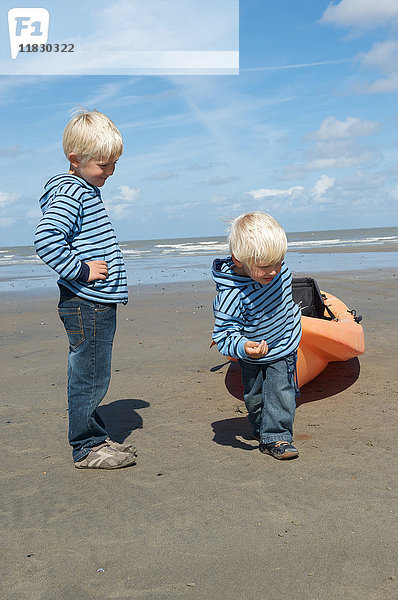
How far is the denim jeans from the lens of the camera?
3561mm

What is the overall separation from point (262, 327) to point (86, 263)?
1.11 meters

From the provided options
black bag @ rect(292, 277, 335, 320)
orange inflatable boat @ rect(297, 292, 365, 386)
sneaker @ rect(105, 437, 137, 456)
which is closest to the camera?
sneaker @ rect(105, 437, 137, 456)

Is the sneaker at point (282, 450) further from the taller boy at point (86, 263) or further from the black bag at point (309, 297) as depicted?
the black bag at point (309, 297)

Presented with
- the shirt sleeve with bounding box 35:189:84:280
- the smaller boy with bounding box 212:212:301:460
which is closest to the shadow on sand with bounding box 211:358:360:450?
the smaller boy with bounding box 212:212:301:460

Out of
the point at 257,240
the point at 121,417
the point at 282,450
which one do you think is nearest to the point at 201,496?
the point at 282,450

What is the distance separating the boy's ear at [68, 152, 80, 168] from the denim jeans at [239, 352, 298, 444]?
158 centimetres

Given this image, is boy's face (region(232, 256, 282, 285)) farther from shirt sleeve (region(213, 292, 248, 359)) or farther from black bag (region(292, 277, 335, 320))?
black bag (region(292, 277, 335, 320))

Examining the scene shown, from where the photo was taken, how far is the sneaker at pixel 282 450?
11.2 ft

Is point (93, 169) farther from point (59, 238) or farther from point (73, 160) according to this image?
point (59, 238)

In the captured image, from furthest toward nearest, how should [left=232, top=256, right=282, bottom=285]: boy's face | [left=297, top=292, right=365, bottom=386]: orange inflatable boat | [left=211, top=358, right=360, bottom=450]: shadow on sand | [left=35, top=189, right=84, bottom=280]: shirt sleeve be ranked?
1. [left=297, top=292, right=365, bottom=386]: orange inflatable boat
2. [left=211, top=358, right=360, bottom=450]: shadow on sand
3. [left=232, top=256, right=282, bottom=285]: boy's face
4. [left=35, top=189, right=84, bottom=280]: shirt sleeve

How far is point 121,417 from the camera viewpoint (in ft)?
14.6

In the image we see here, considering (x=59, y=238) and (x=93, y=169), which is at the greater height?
(x=93, y=169)

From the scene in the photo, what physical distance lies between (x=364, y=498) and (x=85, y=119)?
100 inches

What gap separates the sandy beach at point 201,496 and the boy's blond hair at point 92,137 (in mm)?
1870
